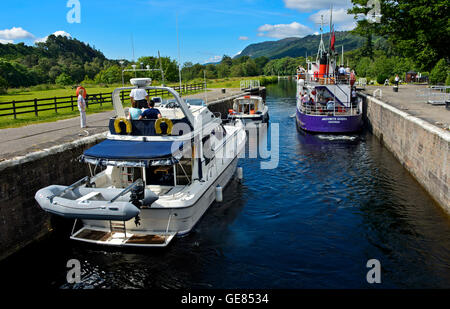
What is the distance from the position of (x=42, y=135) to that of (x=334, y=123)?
17146mm

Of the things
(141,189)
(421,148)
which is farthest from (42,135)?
(421,148)

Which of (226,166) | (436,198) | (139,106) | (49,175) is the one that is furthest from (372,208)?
(49,175)

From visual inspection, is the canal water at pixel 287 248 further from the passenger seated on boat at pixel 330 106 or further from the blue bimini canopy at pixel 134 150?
the passenger seated on boat at pixel 330 106

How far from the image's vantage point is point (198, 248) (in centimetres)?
936

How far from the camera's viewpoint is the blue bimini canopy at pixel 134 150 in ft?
28.7

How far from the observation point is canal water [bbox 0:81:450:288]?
8125 mm

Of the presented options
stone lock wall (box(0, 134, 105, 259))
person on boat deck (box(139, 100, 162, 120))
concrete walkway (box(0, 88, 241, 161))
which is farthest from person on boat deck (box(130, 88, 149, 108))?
concrete walkway (box(0, 88, 241, 161))

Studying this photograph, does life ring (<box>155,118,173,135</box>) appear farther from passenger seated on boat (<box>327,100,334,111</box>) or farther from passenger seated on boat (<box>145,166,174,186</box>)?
passenger seated on boat (<box>327,100,334,111</box>)

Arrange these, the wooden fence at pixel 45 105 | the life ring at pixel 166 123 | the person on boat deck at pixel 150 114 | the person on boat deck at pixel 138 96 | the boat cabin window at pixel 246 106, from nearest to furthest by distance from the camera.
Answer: the life ring at pixel 166 123 → the person on boat deck at pixel 150 114 → the person on boat deck at pixel 138 96 → the wooden fence at pixel 45 105 → the boat cabin window at pixel 246 106

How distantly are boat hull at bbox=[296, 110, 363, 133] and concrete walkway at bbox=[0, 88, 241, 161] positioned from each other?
13113 millimetres

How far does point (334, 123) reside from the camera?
2370 centimetres

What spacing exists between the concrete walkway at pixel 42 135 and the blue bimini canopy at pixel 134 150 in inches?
105

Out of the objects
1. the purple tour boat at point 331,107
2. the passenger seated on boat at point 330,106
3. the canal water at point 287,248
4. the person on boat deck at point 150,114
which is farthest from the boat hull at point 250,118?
the person on boat deck at point 150,114

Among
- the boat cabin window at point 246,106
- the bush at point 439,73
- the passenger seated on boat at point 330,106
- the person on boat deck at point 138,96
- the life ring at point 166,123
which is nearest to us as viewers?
the life ring at point 166,123
